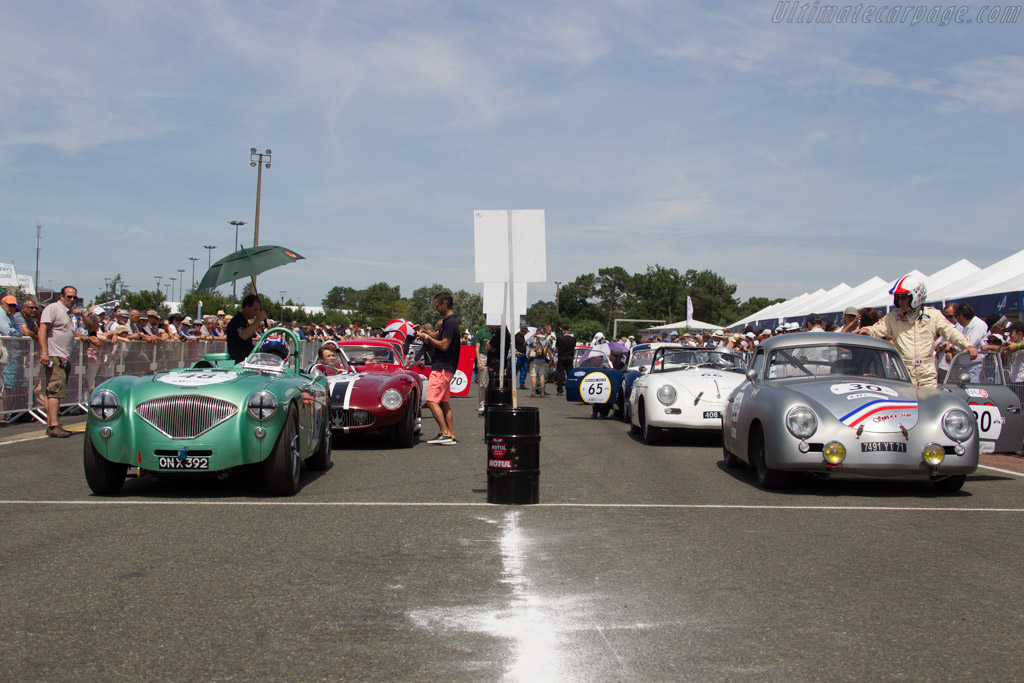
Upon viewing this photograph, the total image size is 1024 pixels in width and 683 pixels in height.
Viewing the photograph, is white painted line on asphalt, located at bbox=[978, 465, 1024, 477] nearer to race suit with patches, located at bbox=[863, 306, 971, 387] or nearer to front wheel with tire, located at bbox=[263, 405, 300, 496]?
Answer: race suit with patches, located at bbox=[863, 306, 971, 387]

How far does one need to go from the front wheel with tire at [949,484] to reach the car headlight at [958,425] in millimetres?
423

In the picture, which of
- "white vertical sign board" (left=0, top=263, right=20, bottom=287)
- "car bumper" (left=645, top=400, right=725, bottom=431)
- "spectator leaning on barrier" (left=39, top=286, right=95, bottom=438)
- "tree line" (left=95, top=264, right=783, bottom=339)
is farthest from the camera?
"tree line" (left=95, top=264, right=783, bottom=339)

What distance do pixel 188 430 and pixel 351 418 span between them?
3.88 metres

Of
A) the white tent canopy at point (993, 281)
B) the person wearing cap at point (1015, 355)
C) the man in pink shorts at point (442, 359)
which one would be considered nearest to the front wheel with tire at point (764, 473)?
the man in pink shorts at point (442, 359)

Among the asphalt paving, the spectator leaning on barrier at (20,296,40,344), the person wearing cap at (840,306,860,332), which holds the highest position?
the spectator leaning on barrier at (20,296,40,344)

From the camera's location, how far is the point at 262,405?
715 centimetres

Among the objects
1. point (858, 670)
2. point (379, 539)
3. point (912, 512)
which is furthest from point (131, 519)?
point (912, 512)

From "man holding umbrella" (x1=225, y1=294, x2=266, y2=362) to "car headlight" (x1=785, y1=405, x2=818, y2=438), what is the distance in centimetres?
509

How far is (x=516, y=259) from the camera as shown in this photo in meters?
10.1

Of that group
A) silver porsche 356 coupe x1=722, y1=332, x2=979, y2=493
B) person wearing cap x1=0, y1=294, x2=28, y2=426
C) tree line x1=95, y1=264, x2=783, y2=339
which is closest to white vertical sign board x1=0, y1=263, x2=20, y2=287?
person wearing cap x1=0, y1=294, x2=28, y2=426

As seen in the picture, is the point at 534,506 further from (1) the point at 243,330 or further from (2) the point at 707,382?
(2) the point at 707,382

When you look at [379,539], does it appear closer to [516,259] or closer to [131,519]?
[131,519]

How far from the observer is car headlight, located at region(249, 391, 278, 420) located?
713 cm

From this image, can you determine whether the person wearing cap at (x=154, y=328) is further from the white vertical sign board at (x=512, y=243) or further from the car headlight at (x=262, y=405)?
the car headlight at (x=262, y=405)
